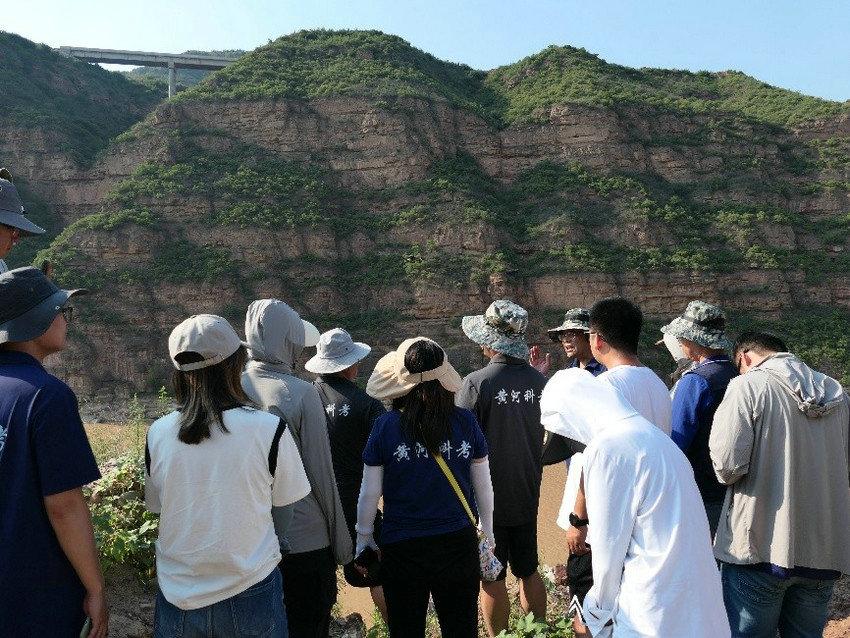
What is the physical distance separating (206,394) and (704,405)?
2.74 meters

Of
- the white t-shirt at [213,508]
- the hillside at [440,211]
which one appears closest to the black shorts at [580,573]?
the white t-shirt at [213,508]

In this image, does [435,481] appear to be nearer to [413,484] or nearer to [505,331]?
[413,484]

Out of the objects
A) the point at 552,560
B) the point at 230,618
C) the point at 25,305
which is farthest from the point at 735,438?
the point at 552,560

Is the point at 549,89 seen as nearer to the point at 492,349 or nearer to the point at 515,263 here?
the point at 515,263

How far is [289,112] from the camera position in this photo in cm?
3303

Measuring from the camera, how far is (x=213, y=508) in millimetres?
2389

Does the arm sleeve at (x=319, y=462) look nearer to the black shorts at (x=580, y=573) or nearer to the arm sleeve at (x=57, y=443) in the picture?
the arm sleeve at (x=57, y=443)

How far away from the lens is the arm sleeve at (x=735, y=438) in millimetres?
3055

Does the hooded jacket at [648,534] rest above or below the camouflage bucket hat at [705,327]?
below

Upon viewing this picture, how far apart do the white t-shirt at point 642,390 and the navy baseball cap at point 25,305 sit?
234cm

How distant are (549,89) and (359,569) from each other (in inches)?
1450

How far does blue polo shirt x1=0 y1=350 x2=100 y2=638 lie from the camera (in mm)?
2111

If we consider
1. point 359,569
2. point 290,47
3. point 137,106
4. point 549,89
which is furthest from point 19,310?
point 137,106

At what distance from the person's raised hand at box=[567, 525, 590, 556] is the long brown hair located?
1456mm
